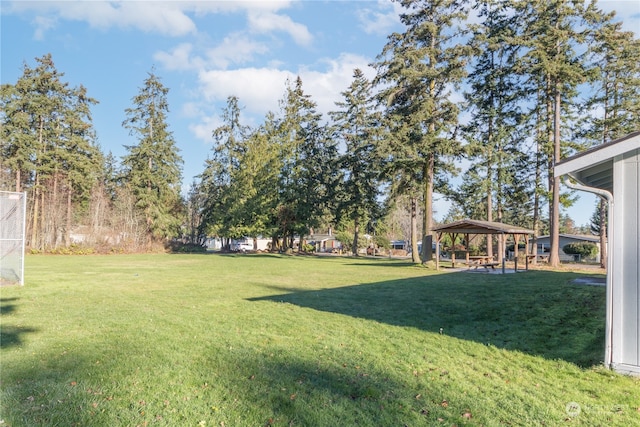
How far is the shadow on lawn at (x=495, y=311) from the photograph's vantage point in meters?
5.59

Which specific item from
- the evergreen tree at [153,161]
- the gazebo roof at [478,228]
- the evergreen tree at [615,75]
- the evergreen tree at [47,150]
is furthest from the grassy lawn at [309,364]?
the evergreen tree at [153,161]

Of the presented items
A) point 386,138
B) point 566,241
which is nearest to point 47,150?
point 386,138

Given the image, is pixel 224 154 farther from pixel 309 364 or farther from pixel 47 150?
pixel 309 364

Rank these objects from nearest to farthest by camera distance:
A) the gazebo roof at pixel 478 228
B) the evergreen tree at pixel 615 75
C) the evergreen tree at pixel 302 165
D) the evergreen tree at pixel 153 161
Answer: the gazebo roof at pixel 478 228
the evergreen tree at pixel 615 75
the evergreen tree at pixel 302 165
the evergreen tree at pixel 153 161

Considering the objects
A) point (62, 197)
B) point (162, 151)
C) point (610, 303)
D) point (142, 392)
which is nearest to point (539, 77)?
point (610, 303)

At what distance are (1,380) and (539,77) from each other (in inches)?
1029

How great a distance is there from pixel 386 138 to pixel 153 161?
2832cm

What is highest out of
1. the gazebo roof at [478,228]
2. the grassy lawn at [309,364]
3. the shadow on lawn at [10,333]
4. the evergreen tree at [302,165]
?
the evergreen tree at [302,165]

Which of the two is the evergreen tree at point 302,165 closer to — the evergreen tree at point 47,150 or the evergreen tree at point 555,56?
the evergreen tree at point 555,56

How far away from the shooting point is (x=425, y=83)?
22609 millimetres

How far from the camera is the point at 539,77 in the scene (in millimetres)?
21938

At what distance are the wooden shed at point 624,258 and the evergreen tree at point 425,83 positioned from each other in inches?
677

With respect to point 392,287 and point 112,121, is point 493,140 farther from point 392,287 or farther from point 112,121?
point 112,121

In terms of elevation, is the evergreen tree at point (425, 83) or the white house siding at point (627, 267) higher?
the evergreen tree at point (425, 83)
